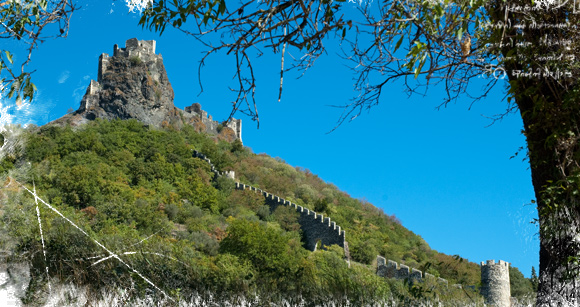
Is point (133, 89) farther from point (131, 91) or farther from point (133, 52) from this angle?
point (133, 52)

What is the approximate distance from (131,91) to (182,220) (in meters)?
19.4

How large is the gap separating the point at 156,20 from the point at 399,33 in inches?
79.2

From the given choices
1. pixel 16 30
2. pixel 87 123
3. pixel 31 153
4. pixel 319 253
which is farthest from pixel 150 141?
pixel 16 30

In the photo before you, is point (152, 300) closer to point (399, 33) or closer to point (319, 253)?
point (399, 33)

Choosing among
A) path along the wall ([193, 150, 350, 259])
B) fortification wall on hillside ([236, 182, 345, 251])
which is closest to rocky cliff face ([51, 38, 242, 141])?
path along the wall ([193, 150, 350, 259])

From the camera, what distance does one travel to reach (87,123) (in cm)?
4712

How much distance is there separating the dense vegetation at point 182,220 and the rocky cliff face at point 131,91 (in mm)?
1545

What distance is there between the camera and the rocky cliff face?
4866cm

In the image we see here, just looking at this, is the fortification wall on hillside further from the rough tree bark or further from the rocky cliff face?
the rough tree bark

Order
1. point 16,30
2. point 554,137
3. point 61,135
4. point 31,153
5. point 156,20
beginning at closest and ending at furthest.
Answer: point 554,137 < point 156,20 < point 16,30 < point 31,153 < point 61,135

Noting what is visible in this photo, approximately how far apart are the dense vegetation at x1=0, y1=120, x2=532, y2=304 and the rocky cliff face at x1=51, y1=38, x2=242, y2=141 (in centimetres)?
155

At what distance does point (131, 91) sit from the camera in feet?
164

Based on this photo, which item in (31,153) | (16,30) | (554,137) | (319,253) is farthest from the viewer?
(31,153)

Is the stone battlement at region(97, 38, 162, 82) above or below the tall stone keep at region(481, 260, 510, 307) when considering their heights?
above
